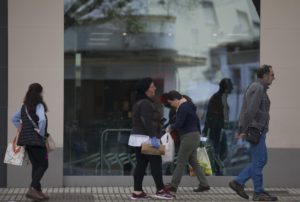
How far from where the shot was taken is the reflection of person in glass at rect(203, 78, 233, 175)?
475 inches

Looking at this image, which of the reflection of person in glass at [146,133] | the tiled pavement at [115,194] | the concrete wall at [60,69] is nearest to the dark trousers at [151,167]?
the reflection of person in glass at [146,133]

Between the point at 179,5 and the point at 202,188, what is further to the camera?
the point at 179,5

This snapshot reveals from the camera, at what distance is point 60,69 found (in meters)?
11.4

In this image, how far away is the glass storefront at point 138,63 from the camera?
1180 centimetres

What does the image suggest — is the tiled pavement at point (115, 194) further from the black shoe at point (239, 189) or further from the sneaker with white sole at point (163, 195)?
the black shoe at point (239, 189)

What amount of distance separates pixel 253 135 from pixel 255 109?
1.27ft

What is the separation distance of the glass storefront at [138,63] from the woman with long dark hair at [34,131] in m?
1.76

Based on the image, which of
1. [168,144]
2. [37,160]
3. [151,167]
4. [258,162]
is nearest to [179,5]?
[168,144]

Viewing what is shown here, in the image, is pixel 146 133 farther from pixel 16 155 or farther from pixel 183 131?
pixel 16 155

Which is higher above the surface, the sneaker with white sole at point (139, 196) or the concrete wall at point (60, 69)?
the concrete wall at point (60, 69)

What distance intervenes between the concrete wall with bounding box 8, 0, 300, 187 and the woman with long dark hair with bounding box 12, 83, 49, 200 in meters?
1.44

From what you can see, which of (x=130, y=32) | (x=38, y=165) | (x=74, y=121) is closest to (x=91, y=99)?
(x=74, y=121)

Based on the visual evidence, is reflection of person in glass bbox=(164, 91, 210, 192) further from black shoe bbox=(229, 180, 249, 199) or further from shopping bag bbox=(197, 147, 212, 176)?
black shoe bbox=(229, 180, 249, 199)

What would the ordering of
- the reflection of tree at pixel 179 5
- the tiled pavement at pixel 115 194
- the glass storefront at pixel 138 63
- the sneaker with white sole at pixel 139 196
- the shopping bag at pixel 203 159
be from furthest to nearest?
the reflection of tree at pixel 179 5 → the glass storefront at pixel 138 63 → the shopping bag at pixel 203 159 → the tiled pavement at pixel 115 194 → the sneaker with white sole at pixel 139 196
